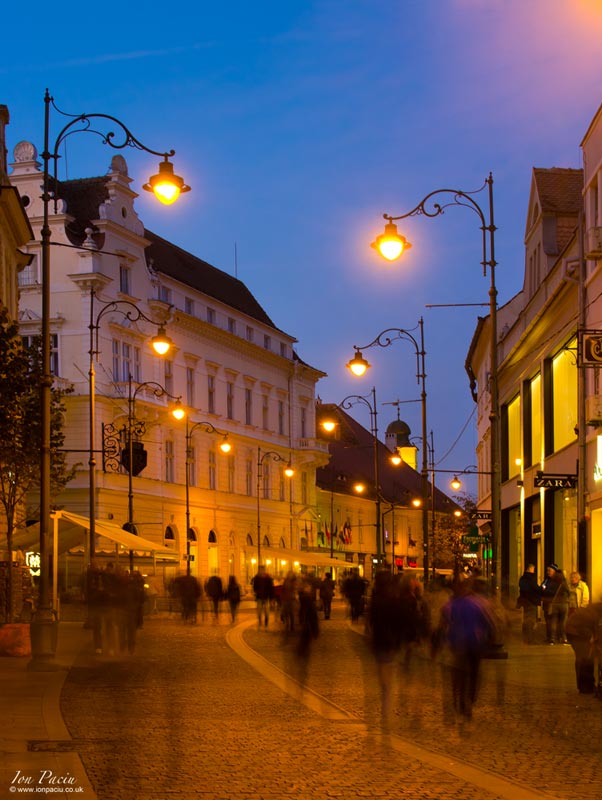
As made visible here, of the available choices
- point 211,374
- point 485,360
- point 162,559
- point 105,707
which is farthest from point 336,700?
point 211,374

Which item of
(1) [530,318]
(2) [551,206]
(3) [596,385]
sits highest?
(2) [551,206]

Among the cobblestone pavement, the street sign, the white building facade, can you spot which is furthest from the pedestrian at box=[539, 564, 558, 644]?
the white building facade

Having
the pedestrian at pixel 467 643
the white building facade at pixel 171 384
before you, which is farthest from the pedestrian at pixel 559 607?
the white building facade at pixel 171 384

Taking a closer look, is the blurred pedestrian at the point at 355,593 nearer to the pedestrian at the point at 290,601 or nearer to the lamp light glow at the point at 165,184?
the pedestrian at the point at 290,601

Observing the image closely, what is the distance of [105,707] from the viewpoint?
52.4 feet

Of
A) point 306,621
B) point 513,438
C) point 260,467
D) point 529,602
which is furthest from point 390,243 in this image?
point 260,467

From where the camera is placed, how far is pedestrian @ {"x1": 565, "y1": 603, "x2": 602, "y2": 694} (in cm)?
1711

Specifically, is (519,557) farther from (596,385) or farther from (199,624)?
(596,385)

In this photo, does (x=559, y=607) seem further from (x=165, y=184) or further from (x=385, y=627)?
(x=165, y=184)

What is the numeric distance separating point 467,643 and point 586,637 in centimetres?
278

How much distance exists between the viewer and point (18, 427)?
2992cm

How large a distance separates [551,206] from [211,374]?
41.3 metres

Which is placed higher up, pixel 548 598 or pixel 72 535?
pixel 72 535

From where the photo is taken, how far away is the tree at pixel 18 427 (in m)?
26.9
